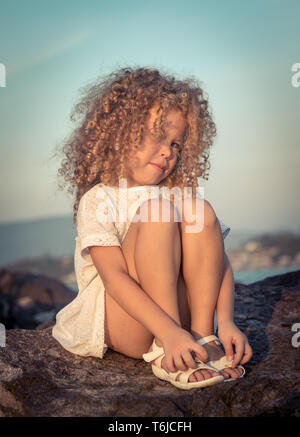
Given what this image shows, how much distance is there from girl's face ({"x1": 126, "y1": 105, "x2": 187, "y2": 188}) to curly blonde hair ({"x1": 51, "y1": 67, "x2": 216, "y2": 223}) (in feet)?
0.08

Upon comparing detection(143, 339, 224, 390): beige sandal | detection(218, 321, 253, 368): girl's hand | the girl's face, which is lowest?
detection(143, 339, 224, 390): beige sandal

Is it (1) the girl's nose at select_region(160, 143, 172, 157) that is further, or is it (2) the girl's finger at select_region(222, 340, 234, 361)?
(1) the girl's nose at select_region(160, 143, 172, 157)

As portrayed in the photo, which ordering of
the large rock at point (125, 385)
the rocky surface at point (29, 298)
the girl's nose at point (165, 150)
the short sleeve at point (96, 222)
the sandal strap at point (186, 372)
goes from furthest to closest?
the rocky surface at point (29, 298) → the girl's nose at point (165, 150) → the short sleeve at point (96, 222) → the sandal strap at point (186, 372) → the large rock at point (125, 385)

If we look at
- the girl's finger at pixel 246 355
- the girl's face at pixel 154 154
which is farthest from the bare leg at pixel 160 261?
the girl's face at pixel 154 154

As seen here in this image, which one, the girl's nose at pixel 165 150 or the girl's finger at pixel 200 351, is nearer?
the girl's finger at pixel 200 351

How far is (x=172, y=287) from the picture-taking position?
1.71 meters

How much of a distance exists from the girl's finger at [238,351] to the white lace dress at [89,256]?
1.55 ft

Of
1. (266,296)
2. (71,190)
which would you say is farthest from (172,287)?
(266,296)

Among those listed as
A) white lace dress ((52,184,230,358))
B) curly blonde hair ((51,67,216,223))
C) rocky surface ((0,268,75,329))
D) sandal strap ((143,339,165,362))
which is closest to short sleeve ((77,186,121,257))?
white lace dress ((52,184,230,358))

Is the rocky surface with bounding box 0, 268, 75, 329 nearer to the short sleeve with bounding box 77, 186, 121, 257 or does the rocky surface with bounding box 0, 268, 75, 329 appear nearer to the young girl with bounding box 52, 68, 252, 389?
the young girl with bounding box 52, 68, 252, 389

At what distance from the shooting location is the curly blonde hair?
2029mm

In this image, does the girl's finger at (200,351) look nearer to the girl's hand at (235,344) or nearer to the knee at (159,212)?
the girl's hand at (235,344)

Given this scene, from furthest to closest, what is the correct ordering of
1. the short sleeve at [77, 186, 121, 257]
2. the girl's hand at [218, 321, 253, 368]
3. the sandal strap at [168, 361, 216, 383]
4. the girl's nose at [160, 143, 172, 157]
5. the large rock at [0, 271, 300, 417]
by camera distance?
the girl's nose at [160, 143, 172, 157]
the short sleeve at [77, 186, 121, 257]
the girl's hand at [218, 321, 253, 368]
the sandal strap at [168, 361, 216, 383]
the large rock at [0, 271, 300, 417]

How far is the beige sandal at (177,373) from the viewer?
1575 mm
